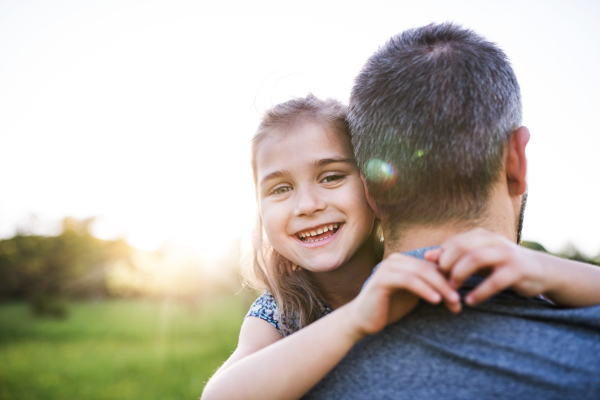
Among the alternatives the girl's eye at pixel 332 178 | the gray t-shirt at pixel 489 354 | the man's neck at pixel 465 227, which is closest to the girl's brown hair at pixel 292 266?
the girl's eye at pixel 332 178

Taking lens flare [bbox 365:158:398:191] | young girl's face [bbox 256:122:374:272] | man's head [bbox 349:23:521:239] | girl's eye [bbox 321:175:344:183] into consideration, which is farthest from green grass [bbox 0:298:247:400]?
man's head [bbox 349:23:521:239]

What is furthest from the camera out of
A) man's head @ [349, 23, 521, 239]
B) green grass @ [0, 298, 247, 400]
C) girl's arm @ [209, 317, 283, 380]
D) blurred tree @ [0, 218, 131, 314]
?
blurred tree @ [0, 218, 131, 314]

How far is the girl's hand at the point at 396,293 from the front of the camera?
1043mm

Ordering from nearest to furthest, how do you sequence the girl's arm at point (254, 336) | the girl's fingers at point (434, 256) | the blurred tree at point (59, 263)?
the girl's fingers at point (434, 256), the girl's arm at point (254, 336), the blurred tree at point (59, 263)

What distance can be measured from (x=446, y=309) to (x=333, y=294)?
170 centimetres

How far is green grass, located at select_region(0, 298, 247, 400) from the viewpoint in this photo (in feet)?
22.7

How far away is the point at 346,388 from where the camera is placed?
4.13 feet

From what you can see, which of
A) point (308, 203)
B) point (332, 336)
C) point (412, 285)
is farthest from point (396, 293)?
point (308, 203)

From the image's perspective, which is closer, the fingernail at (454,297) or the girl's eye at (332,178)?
the fingernail at (454,297)

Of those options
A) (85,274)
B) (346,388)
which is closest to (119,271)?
(85,274)

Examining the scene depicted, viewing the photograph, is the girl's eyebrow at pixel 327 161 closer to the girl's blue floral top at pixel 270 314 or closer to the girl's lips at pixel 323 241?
the girl's lips at pixel 323 241

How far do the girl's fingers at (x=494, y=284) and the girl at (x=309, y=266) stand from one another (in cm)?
8

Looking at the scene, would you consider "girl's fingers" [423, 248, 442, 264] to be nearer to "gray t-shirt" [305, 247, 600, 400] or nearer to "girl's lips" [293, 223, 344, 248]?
"gray t-shirt" [305, 247, 600, 400]

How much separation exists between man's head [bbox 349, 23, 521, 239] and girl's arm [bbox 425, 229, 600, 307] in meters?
0.26
